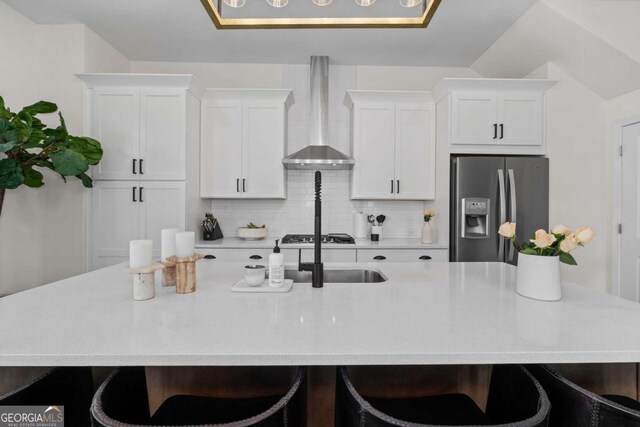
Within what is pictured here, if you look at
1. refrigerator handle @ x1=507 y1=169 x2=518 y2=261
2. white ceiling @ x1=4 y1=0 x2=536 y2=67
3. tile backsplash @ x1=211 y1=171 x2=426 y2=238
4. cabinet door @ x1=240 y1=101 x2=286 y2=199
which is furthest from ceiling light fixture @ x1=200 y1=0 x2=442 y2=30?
tile backsplash @ x1=211 y1=171 x2=426 y2=238

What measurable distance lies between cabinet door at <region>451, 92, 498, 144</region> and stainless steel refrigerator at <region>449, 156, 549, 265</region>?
0.93ft

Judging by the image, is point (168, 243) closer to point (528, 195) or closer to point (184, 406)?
point (184, 406)

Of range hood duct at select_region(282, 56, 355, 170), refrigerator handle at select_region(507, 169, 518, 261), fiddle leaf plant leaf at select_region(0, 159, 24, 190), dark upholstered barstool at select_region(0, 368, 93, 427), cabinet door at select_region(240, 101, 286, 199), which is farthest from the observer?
range hood duct at select_region(282, 56, 355, 170)

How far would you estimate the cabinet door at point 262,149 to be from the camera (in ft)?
11.3

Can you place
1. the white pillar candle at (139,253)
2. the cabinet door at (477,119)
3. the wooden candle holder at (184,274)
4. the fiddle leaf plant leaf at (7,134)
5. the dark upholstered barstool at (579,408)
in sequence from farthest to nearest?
1. the cabinet door at (477,119)
2. the fiddle leaf plant leaf at (7,134)
3. the wooden candle holder at (184,274)
4. the white pillar candle at (139,253)
5. the dark upholstered barstool at (579,408)

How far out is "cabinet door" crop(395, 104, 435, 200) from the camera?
347 centimetres

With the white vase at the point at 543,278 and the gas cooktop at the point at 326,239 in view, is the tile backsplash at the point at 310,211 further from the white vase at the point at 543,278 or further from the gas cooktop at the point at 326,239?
the white vase at the point at 543,278

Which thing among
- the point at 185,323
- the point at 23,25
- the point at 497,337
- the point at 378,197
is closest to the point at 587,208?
the point at 378,197

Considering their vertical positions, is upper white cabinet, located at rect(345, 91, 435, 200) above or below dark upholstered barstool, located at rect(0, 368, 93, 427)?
above

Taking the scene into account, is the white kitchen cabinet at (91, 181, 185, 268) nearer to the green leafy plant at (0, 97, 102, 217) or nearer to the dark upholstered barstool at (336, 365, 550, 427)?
the green leafy plant at (0, 97, 102, 217)

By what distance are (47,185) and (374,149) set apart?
3060 mm

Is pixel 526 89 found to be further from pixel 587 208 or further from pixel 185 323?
pixel 185 323

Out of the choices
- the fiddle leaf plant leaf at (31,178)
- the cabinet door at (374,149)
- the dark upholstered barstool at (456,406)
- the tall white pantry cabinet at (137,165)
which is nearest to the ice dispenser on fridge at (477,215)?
the cabinet door at (374,149)

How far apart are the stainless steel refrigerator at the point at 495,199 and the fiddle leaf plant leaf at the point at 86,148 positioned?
120 inches
